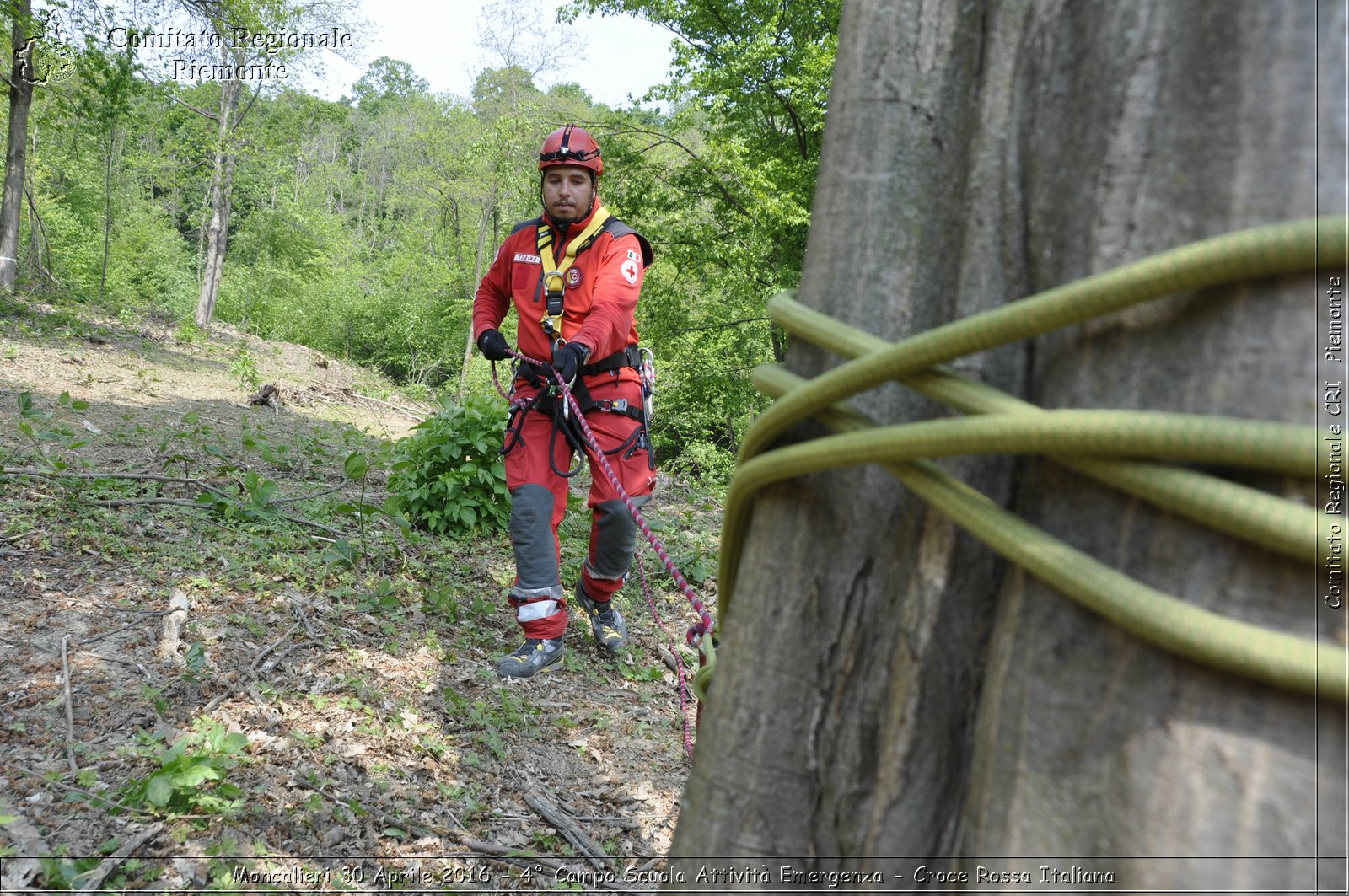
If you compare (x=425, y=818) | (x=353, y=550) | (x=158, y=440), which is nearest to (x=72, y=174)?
(x=158, y=440)

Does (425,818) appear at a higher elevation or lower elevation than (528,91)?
lower

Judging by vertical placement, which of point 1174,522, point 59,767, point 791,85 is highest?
point 791,85

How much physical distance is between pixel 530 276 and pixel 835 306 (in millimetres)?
3240

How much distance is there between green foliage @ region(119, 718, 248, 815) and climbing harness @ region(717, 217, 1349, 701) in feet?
6.55

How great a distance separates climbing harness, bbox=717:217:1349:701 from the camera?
78 centimetres

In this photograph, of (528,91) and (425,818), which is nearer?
(425,818)

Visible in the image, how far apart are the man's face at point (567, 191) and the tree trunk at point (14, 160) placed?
14042 millimetres

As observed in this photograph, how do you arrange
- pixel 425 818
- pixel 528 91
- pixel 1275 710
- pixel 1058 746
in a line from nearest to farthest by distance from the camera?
pixel 1275 710 → pixel 1058 746 → pixel 425 818 → pixel 528 91

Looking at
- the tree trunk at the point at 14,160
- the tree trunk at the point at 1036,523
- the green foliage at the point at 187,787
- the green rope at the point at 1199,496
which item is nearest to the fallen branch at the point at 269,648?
the green foliage at the point at 187,787

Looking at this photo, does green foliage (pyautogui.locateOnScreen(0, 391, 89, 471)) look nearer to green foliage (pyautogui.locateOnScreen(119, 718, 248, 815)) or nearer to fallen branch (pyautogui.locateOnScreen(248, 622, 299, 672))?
fallen branch (pyautogui.locateOnScreen(248, 622, 299, 672))

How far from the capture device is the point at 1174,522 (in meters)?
0.85

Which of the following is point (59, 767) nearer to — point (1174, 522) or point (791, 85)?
point (1174, 522)

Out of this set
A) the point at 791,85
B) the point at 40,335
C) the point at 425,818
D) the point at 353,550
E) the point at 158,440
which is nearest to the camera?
the point at 425,818

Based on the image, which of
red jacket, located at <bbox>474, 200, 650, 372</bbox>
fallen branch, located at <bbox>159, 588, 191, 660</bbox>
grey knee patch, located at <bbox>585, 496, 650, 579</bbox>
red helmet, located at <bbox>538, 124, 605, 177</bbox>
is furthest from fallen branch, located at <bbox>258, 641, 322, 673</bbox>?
red helmet, located at <bbox>538, 124, 605, 177</bbox>
